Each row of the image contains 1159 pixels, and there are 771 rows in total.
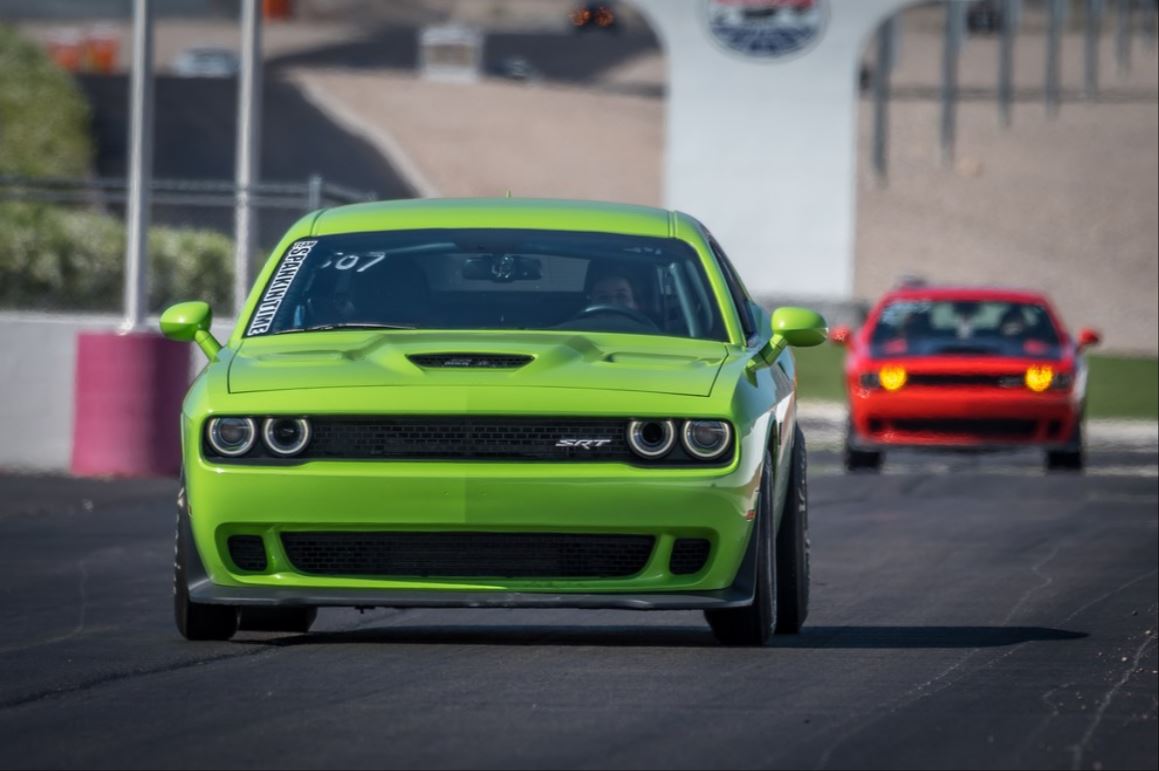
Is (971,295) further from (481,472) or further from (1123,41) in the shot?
(1123,41)

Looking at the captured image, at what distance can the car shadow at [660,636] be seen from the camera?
10.1 m

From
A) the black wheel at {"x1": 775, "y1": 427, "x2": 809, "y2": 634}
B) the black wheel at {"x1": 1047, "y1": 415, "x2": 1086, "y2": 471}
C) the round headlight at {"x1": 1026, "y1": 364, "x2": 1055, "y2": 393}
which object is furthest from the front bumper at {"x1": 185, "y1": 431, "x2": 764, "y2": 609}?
the black wheel at {"x1": 1047, "y1": 415, "x2": 1086, "y2": 471}

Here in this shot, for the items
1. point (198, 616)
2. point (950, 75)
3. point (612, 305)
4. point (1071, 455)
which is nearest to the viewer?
point (198, 616)

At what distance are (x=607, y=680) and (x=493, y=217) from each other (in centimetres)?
217

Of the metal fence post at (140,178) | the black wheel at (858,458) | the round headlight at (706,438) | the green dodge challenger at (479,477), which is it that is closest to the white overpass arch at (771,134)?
the black wheel at (858,458)

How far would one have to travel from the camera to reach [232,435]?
920 centimetres

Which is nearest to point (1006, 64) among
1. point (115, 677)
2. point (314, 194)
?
point (314, 194)

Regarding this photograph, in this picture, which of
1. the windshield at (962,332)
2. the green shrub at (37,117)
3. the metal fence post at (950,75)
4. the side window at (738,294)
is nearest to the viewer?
the side window at (738,294)

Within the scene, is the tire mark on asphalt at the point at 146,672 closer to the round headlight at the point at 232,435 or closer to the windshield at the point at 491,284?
the round headlight at the point at 232,435

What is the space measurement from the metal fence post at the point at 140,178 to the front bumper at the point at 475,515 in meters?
12.0

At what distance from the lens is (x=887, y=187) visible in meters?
84.1

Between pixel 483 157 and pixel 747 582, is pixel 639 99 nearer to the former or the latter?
pixel 483 157

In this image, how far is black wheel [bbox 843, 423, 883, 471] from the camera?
77.0 feet

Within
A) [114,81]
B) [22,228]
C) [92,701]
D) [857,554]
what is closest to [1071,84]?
[114,81]
